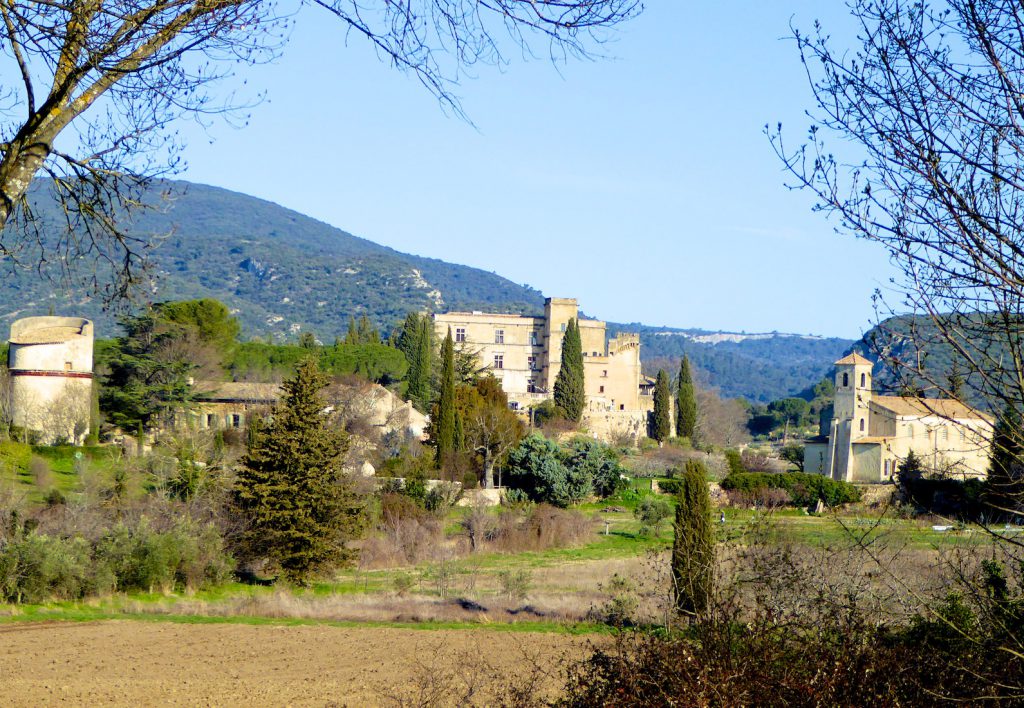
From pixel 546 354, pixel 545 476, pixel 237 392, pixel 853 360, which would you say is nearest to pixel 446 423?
pixel 545 476

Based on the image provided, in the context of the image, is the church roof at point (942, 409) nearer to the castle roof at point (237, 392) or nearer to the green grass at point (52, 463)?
the green grass at point (52, 463)

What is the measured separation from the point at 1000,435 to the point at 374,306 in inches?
7202

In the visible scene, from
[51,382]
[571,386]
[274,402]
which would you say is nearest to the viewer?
[51,382]

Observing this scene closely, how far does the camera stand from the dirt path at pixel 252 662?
1318cm

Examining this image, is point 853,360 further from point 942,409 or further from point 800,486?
point 942,409

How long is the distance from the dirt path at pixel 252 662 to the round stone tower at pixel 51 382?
57.8ft

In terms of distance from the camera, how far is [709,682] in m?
6.21

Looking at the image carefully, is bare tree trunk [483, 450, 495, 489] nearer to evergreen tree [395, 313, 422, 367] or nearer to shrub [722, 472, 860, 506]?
shrub [722, 472, 860, 506]

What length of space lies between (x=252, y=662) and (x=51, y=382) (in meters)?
23.6

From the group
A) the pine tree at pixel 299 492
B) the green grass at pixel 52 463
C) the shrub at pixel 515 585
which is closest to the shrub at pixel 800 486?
the shrub at pixel 515 585

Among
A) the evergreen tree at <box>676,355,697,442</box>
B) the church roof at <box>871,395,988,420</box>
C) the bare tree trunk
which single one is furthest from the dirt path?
the evergreen tree at <box>676,355,697,442</box>

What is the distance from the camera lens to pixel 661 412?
61812 mm

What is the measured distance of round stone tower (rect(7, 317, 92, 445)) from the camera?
1406 inches

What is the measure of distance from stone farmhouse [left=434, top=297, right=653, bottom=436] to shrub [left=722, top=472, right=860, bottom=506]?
21923 mm
